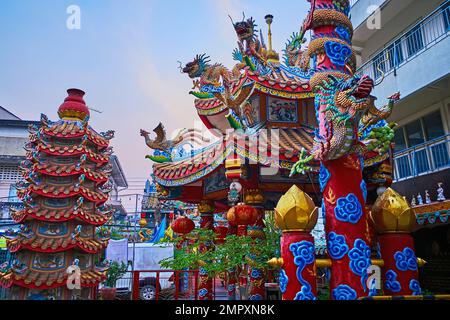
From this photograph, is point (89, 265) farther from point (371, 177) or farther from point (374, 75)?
point (374, 75)

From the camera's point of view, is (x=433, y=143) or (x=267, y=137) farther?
(x=433, y=143)

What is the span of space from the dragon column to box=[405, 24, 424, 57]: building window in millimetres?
7373

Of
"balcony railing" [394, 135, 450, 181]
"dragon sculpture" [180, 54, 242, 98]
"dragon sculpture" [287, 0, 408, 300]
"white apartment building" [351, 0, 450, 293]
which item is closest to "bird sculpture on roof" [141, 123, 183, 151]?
"dragon sculpture" [180, 54, 242, 98]

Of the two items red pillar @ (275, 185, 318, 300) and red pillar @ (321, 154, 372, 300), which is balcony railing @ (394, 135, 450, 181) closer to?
red pillar @ (321, 154, 372, 300)

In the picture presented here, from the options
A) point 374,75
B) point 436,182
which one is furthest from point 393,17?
point 436,182

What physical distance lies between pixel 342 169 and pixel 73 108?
11280 mm

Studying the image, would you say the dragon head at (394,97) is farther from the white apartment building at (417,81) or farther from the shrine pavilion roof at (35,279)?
the shrine pavilion roof at (35,279)

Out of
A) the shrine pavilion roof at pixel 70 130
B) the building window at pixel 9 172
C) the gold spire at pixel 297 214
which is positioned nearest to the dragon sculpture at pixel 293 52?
the gold spire at pixel 297 214

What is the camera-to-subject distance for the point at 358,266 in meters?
5.26

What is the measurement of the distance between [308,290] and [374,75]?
11284 millimetres

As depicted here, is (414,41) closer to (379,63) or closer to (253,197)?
(379,63)

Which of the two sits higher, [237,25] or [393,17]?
[393,17]

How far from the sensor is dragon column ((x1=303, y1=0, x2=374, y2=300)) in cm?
527
